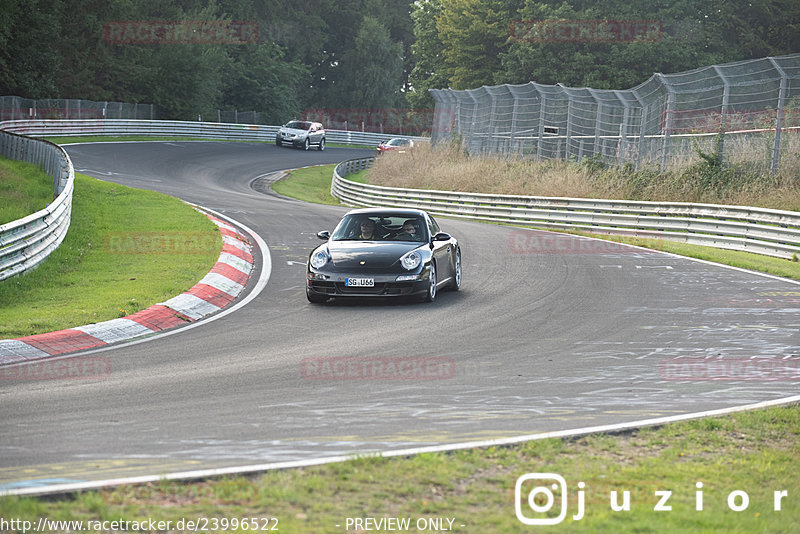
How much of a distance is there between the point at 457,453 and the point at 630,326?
6.24m

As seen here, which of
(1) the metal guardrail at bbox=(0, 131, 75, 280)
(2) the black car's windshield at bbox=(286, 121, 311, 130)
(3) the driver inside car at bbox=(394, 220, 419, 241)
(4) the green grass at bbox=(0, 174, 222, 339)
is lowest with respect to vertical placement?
(4) the green grass at bbox=(0, 174, 222, 339)

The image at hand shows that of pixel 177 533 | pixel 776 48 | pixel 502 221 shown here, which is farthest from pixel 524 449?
pixel 776 48

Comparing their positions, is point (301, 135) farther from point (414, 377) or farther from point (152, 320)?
point (414, 377)

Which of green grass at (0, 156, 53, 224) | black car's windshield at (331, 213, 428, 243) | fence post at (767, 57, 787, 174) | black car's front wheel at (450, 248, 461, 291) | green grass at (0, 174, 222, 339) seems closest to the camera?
green grass at (0, 174, 222, 339)

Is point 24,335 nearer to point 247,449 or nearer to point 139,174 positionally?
point 247,449

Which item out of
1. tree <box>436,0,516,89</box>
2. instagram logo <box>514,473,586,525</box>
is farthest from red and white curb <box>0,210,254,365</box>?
tree <box>436,0,516,89</box>

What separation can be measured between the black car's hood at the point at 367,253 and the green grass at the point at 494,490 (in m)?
7.45

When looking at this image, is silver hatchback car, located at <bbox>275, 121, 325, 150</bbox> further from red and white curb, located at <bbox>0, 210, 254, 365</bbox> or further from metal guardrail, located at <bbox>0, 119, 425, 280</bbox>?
red and white curb, located at <bbox>0, 210, 254, 365</bbox>

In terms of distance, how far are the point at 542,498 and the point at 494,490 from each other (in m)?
0.28

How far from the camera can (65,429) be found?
6816mm

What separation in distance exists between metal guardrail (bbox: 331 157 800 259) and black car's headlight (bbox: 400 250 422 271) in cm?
920

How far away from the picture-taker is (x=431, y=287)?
14031 millimetres

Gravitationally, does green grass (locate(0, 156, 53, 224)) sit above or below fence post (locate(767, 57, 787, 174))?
below

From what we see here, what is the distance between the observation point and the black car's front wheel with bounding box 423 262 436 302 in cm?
1394
